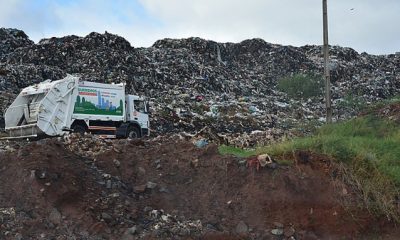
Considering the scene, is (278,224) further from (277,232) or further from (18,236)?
(18,236)

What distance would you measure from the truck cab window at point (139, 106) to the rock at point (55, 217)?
10451mm

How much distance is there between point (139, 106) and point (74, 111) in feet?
7.50

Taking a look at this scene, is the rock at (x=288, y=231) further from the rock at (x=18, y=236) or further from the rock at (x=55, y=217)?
the rock at (x=18, y=236)

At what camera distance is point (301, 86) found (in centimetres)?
2412

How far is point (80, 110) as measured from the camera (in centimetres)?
1459

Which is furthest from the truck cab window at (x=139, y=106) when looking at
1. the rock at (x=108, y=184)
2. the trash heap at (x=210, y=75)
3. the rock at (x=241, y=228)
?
the rock at (x=241, y=228)

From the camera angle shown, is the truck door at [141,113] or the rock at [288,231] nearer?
the rock at [288,231]

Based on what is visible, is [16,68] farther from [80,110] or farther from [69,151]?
[69,151]

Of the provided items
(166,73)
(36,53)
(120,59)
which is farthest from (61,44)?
(166,73)

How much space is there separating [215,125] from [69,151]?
1045 cm

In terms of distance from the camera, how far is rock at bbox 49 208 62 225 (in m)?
5.51

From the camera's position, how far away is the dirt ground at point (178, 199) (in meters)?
5.57

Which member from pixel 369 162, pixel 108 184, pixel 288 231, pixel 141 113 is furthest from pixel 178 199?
pixel 141 113

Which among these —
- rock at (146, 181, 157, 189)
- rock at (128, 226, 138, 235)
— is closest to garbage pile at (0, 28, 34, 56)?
rock at (146, 181, 157, 189)
